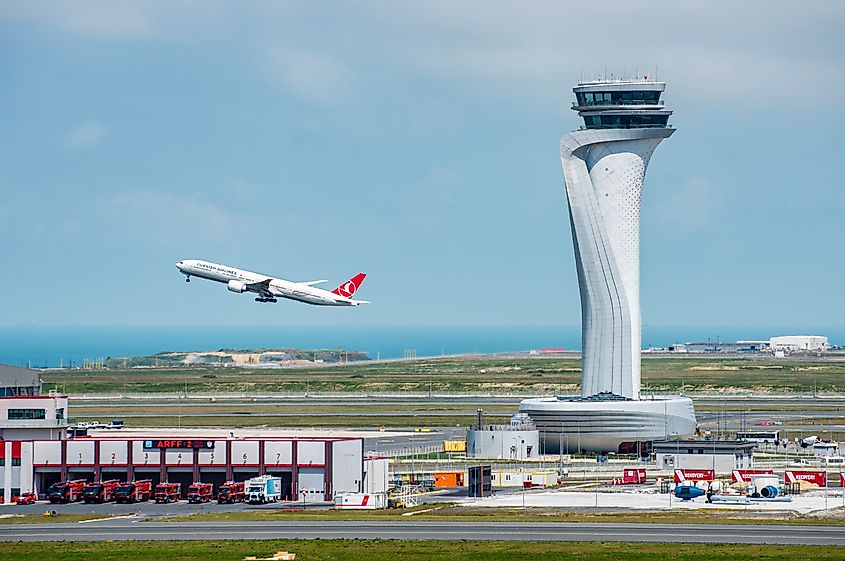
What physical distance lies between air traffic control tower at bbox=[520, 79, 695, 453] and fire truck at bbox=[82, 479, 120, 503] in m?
49.4

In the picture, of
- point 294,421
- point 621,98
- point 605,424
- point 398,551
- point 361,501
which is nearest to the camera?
point 398,551

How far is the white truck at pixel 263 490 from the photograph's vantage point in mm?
119688

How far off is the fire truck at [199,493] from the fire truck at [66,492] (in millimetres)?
7694

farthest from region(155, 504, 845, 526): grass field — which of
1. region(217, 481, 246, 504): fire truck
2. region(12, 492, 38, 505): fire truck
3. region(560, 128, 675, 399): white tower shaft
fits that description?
region(560, 128, 675, 399): white tower shaft

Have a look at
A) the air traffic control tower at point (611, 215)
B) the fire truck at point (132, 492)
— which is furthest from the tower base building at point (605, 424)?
the fire truck at point (132, 492)

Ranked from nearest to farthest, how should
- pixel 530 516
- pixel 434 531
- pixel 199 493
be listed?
pixel 434 531 < pixel 530 516 < pixel 199 493

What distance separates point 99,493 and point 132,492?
2.29 m

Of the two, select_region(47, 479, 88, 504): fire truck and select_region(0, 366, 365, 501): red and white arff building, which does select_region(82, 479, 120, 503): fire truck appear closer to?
select_region(47, 479, 88, 504): fire truck

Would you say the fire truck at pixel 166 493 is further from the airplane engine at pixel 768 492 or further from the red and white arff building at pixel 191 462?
the airplane engine at pixel 768 492

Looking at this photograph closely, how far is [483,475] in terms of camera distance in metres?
123

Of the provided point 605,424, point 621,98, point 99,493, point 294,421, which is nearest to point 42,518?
point 99,493

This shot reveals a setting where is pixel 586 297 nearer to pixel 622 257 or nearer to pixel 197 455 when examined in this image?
pixel 622 257

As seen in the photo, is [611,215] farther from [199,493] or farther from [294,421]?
[199,493]

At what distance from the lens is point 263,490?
120125 mm
